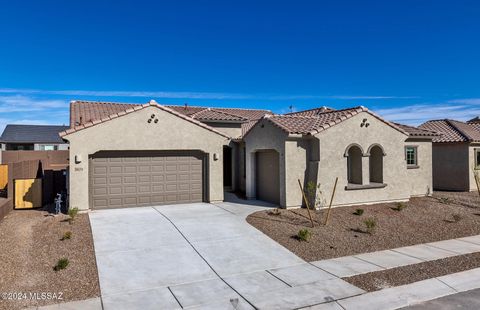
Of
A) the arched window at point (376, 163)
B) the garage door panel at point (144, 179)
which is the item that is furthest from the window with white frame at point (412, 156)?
the garage door panel at point (144, 179)

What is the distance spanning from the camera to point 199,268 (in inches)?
348

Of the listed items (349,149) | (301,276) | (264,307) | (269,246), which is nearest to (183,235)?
(269,246)

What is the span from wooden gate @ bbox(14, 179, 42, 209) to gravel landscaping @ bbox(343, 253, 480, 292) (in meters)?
13.2

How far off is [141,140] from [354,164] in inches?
385

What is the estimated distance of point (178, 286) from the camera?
25.5 ft

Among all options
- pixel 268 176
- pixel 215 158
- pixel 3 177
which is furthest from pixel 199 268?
pixel 3 177

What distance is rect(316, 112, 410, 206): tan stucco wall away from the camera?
15500 millimetres

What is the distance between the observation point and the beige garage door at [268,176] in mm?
16344

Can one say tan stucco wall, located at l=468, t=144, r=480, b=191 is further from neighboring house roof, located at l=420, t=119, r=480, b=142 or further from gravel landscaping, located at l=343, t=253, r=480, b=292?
gravel landscaping, located at l=343, t=253, r=480, b=292

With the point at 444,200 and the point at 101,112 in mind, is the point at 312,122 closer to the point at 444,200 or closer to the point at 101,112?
the point at 444,200

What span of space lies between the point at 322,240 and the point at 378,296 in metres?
3.94

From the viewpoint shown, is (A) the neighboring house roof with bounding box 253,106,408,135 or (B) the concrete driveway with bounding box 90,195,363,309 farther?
(A) the neighboring house roof with bounding box 253,106,408,135

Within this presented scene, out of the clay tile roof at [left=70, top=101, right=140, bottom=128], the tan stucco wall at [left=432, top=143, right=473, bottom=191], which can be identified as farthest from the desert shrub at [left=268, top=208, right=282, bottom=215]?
the tan stucco wall at [left=432, top=143, right=473, bottom=191]

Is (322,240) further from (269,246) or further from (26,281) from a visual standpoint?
(26,281)
